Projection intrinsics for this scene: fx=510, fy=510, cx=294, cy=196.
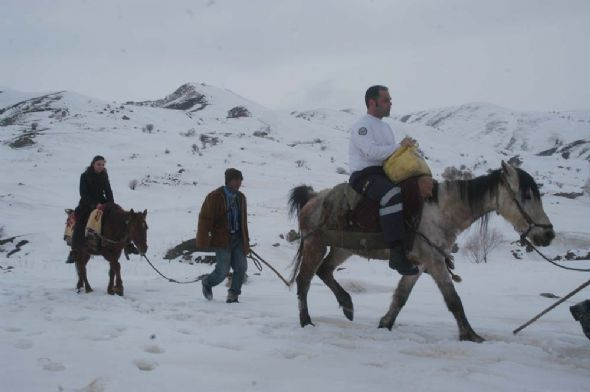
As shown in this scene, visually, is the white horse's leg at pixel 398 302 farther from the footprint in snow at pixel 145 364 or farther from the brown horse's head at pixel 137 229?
the brown horse's head at pixel 137 229

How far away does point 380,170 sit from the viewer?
5.45 meters

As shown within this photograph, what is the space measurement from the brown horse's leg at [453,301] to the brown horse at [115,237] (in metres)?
5.58

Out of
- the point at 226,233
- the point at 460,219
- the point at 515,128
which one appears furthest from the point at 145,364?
the point at 515,128

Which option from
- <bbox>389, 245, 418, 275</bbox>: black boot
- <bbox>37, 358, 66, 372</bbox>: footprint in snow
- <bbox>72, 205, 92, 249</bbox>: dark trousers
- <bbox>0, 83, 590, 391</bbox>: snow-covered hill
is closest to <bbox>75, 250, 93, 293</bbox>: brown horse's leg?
<bbox>72, 205, 92, 249</bbox>: dark trousers

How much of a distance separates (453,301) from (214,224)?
4.29 meters

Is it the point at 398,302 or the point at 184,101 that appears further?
the point at 184,101

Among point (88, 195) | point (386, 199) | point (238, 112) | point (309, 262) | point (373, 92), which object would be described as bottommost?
point (309, 262)

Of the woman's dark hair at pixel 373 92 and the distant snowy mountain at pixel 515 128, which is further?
the distant snowy mountain at pixel 515 128

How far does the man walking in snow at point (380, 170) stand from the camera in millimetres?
5117

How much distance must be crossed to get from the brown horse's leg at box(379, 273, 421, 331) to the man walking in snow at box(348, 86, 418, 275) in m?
0.49

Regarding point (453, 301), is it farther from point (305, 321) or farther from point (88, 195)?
point (88, 195)

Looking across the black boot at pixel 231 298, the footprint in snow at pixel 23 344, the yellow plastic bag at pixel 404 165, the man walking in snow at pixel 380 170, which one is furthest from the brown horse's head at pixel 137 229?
the yellow plastic bag at pixel 404 165

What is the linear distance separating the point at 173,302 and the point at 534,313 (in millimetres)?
5049

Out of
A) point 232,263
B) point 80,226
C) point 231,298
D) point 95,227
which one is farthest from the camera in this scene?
point 80,226
